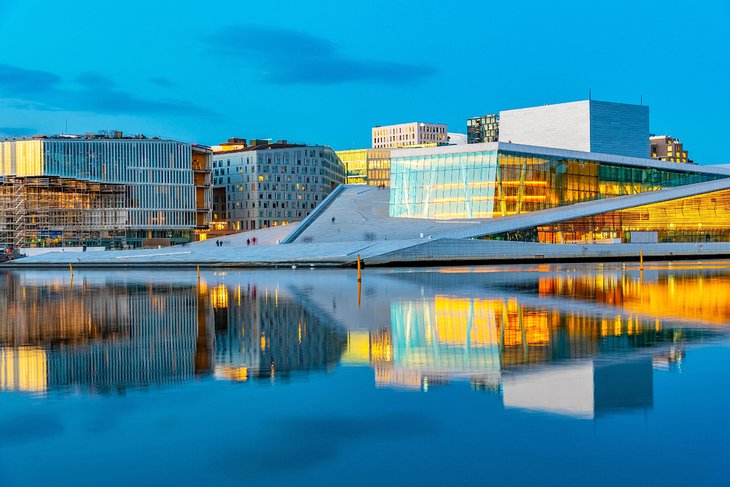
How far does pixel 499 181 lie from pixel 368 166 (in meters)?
108

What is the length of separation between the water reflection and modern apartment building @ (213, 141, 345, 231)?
104 metres

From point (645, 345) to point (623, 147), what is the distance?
7534 centimetres

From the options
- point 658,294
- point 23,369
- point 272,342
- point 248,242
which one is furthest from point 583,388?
point 248,242

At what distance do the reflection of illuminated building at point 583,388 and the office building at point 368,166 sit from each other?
158 meters

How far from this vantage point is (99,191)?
361 ft

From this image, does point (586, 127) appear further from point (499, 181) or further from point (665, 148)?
point (665, 148)

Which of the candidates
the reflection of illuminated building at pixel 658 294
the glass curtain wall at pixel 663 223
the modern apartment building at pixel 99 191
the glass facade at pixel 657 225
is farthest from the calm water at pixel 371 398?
the modern apartment building at pixel 99 191

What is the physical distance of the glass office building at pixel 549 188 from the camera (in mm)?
72000

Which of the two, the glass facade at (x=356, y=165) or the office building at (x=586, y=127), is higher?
the glass facade at (x=356, y=165)

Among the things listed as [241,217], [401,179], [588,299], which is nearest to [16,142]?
[241,217]

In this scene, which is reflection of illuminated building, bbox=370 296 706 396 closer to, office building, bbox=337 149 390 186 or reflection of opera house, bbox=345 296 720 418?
reflection of opera house, bbox=345 296 720 418

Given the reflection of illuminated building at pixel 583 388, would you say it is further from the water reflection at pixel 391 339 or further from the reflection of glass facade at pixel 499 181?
the reflection of glass facade at pixel 499 181

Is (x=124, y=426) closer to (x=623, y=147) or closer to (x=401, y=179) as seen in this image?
(x=401, y=179)

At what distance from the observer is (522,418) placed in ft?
32.8
